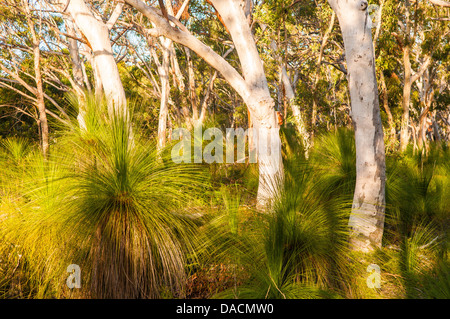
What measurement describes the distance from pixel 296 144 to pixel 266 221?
4006mm

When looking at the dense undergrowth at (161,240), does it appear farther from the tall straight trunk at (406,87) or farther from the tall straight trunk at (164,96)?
the tall straight trunk at (406,87)

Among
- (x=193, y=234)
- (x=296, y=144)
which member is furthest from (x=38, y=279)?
(x=296, y=144)

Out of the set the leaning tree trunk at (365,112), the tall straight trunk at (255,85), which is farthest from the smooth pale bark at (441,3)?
the tall straight trunk at (255,85)

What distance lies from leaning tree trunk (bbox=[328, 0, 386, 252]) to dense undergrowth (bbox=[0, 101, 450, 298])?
1.24 ft

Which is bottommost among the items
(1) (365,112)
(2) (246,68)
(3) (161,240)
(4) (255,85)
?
(3) (161,240)

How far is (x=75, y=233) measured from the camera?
9.33 ft

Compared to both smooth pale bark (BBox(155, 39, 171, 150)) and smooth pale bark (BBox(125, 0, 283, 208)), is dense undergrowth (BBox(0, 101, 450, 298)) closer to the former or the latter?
smooth pale bark (BBox(125, 0, 283, 208))

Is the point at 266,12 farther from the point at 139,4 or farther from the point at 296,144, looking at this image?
the point at 139,4

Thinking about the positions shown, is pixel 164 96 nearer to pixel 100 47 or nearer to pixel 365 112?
pixel 100 47

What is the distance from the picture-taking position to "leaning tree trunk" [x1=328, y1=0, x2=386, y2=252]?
11.0 ft

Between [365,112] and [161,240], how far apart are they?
6.77 feet

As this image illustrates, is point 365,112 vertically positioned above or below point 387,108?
below

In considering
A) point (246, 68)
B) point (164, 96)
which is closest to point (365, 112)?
point (246, 68)

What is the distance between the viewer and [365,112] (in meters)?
3.39
